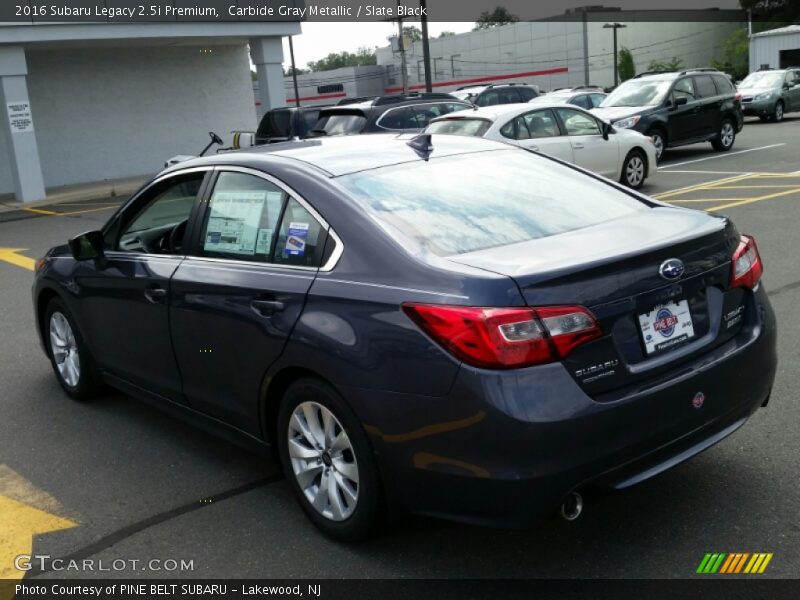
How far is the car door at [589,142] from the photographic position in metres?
13.6

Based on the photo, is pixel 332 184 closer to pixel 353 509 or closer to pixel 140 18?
pixel 353 509

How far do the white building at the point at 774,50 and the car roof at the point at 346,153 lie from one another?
48997mm

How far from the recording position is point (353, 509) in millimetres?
3541

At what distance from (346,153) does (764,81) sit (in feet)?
93.8

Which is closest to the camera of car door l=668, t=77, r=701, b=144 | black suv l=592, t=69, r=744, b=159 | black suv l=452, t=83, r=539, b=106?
black suv l=592, t=69, r=744, b=159

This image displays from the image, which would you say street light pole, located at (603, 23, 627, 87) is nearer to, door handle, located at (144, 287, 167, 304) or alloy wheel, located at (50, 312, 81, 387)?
alloy wheel, located at (50, 312, 81, 387)

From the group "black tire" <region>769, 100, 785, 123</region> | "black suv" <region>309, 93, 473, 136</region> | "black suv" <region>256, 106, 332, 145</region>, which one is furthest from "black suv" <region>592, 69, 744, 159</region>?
"black tire" <region>769, 100, 785, 123</region>

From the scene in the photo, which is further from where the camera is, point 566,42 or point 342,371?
point 566,42

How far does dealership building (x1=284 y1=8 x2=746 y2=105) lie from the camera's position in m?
69.4

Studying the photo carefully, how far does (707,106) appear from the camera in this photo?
18531mm

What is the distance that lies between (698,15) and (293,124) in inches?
2658

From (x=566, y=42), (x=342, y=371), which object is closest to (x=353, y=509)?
(x=342, y=371)

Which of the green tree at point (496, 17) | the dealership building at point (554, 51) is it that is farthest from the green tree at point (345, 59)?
the dealership building at point (554, 51)

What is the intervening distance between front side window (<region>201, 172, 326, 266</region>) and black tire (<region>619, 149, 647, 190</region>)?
1089 centimetres
